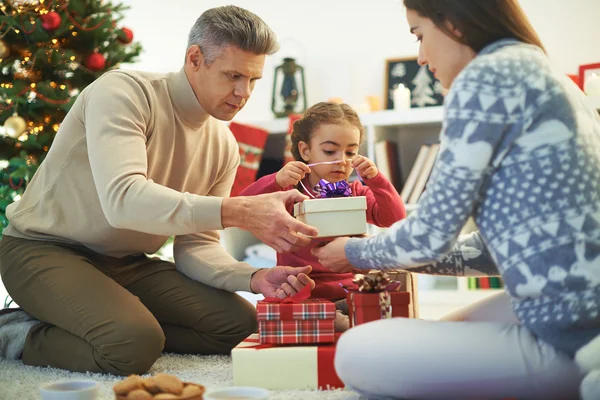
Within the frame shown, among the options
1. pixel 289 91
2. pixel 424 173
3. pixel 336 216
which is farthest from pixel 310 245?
pixel 289 91

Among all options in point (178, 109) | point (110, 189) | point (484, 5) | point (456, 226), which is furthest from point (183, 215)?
point (484, 5)

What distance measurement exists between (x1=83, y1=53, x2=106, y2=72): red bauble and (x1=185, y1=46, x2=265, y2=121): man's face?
1318 millimetres

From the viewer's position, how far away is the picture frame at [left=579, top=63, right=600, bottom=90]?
11.4 feet

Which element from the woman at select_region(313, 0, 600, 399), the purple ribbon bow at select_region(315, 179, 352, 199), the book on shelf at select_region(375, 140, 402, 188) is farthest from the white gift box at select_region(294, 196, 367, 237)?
the book on shelf at select_region(375, 140, 402, 188)

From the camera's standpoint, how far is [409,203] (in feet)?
11.8

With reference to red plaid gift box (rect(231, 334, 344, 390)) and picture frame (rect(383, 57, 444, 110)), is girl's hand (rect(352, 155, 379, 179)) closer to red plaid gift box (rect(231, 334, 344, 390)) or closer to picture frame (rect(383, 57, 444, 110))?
red plaid gift box (rect(231, 334, 344, 390))

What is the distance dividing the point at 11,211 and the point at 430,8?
1.48 metres

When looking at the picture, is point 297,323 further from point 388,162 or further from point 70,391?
point 388,162

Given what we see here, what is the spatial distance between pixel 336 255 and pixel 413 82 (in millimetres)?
2433

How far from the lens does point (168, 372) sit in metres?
1.84

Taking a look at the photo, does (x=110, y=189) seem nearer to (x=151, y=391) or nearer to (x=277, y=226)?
(x=277, y=226)

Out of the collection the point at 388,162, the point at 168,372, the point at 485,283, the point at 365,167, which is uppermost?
the point at 365,167

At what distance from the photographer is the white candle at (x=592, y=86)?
3.25 m

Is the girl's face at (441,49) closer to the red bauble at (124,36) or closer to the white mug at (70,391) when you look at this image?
the white mug at (70,391)
